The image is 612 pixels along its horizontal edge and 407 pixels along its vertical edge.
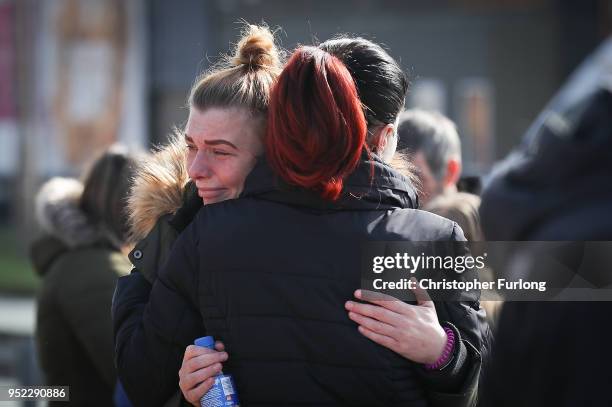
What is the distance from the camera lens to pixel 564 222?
115cm

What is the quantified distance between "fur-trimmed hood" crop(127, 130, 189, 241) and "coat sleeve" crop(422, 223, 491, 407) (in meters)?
0.67

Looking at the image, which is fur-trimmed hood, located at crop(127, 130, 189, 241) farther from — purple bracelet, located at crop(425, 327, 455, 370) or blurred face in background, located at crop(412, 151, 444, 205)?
blurred face in background, located at crop(412, 151, 444, 205)

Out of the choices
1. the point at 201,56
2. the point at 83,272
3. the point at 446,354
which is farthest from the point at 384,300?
the point at 201,56

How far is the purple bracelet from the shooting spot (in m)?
1.73

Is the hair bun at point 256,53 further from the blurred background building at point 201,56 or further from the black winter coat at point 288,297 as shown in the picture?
the blurred background building at point 201,56

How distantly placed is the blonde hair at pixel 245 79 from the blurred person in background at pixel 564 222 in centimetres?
79

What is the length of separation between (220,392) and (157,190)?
568 millimetres

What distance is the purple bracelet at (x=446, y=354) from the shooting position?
1728 millimetres

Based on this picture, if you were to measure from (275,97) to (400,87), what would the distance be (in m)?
0.40

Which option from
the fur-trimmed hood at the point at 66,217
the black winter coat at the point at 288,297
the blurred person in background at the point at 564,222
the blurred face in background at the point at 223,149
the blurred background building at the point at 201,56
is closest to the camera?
the blurred person in background at the point at 564,222

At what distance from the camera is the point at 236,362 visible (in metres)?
1.73

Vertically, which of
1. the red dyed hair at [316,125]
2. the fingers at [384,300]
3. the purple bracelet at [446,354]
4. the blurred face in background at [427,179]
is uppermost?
the red dyed hair at [316,125]

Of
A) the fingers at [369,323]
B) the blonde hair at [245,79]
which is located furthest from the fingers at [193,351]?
the blonde hair at [245,79]

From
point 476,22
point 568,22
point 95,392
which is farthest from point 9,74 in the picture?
point 95,392
